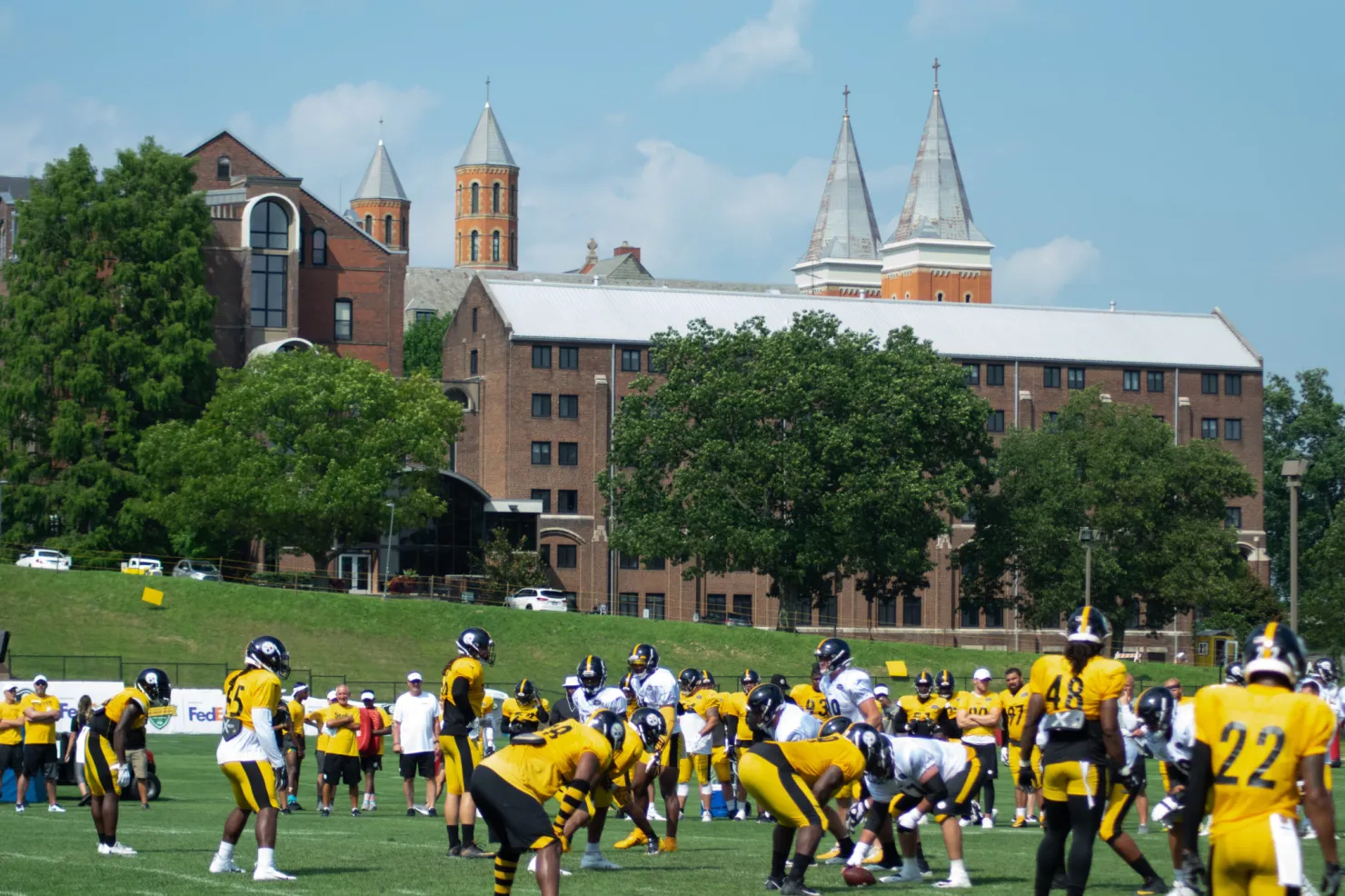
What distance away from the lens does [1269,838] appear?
898 cm


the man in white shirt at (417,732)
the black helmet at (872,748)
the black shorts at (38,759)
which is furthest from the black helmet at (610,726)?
the black shorts at (38,759)

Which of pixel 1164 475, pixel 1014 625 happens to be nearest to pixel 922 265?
pixel 1014 625

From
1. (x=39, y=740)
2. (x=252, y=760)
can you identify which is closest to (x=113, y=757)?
(x=252, y=760)

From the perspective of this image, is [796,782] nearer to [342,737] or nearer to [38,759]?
[342,737]

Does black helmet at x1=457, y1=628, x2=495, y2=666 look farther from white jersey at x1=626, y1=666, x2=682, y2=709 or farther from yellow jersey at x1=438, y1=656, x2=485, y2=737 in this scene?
white jersey at x1=626, y1=666, x2=682, y2=709

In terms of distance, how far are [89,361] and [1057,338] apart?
5413cm

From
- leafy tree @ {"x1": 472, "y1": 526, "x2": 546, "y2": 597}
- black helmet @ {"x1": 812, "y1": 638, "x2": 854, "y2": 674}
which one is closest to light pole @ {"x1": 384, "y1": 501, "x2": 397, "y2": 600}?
leafy tree @ {"x1": 472, "y1": 526, "x2": 546, "y2": 597}

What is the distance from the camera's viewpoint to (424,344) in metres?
141

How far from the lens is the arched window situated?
89000 millimetres

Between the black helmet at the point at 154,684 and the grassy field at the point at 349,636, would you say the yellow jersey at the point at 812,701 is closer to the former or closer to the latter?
the black helmet at the point at 154,684

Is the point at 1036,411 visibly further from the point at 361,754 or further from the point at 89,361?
the point at 361,754

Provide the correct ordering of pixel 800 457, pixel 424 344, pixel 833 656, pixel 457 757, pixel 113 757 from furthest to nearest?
pixel 424 344
pixel 800 457
pixel 113 757
pixel 457 757
pixel 833 656

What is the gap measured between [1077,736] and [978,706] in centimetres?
977

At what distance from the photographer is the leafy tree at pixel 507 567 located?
84875 mm
